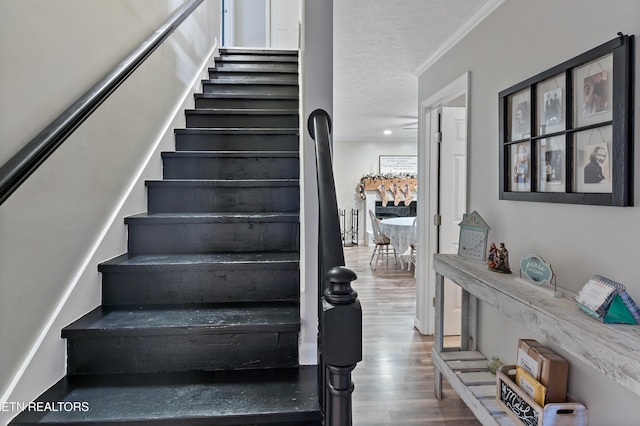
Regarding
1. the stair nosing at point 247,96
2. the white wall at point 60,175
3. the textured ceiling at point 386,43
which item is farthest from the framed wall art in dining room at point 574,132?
the white wall at point 60,175

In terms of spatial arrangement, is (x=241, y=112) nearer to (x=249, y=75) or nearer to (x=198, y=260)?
(x=249, y=75)

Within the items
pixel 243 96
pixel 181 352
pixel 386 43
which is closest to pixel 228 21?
pixel 243 96

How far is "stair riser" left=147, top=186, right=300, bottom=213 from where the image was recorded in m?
1.93

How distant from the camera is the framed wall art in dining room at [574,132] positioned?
129 centimetres

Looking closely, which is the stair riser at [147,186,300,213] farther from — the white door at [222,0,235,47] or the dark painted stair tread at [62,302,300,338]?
the white door at [222,0,235,47]

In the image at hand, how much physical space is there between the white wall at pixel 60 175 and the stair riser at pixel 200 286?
0.31 ft

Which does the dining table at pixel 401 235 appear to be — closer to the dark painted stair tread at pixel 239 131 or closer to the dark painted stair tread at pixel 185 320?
the dark painted stair tread at pixel 239 131

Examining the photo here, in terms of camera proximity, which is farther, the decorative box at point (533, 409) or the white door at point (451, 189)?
the white door at point (451, 189)

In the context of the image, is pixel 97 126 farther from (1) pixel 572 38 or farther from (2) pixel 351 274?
(1) pixel 572 38

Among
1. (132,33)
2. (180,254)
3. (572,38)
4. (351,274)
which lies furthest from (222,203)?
(572,38)

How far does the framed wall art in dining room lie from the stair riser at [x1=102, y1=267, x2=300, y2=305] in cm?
126

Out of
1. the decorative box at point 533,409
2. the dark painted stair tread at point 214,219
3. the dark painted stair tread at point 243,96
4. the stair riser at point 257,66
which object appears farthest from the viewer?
the stair riser at point 257,66

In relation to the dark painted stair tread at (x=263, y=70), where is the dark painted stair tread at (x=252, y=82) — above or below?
below

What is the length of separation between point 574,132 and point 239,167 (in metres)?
1.68
